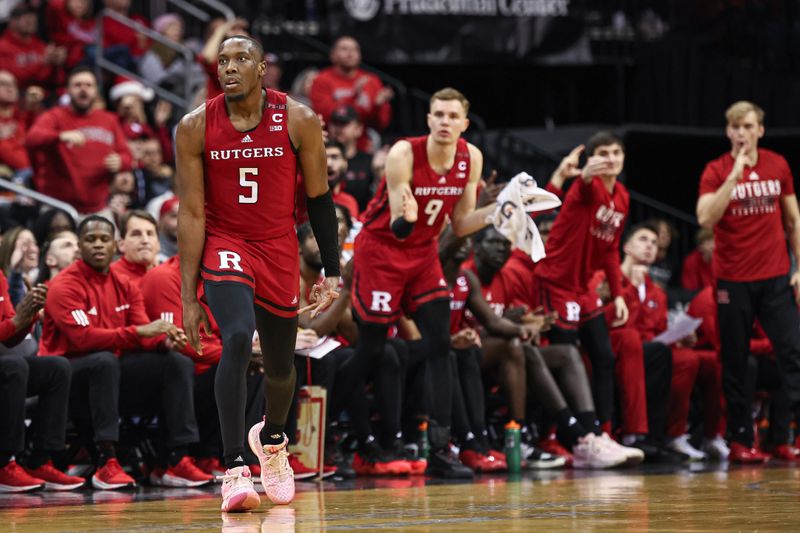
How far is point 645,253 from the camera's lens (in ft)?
33.4

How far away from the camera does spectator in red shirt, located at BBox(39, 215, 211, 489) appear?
719 centimetres

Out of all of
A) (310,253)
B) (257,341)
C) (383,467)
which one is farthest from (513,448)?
(257,341)

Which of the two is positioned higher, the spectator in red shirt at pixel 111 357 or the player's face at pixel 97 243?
the player's face at pixel 97 243

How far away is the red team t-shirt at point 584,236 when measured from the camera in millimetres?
9070

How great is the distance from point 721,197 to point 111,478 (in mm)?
4435

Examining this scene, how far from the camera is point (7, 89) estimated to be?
1127cm

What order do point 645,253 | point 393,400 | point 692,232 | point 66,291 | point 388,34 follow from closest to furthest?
1. point 66,291
2. point 393,400
3. point 645,253
4. point 388,34
5. point 692,232

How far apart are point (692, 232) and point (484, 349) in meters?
6.85

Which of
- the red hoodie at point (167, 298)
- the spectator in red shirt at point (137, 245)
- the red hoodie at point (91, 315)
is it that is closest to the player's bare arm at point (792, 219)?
the red hoodie at point (167, 298)

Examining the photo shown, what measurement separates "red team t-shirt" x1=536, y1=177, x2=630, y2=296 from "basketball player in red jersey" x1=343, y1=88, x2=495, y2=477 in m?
1.47

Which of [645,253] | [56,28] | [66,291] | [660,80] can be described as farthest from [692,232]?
[66,291]

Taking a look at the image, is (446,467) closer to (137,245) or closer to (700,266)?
(137,245)

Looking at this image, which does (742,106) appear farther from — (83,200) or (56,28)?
(56,28)

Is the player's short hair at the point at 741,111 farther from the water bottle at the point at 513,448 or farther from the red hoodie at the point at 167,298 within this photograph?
the red hoodie at the point at 167,298
